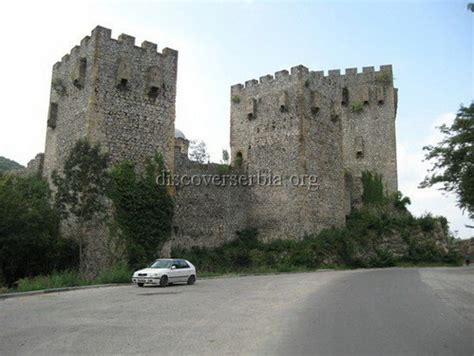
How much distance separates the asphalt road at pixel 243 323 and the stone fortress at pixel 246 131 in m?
11.3

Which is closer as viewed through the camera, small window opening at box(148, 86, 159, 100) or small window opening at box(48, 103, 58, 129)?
small window opening at box(148, 86, 159, 100)

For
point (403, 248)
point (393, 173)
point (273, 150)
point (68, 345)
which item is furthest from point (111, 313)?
A: point (393, 173)

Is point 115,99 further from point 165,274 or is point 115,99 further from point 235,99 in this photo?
point 235,99

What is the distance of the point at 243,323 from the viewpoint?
9.58 meters

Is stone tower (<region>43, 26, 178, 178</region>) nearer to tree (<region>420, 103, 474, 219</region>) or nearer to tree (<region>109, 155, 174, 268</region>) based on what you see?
tree (<region>109, 155, 174, 268</region>)

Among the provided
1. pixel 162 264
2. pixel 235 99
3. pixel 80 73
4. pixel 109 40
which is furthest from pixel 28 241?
pixel 235 99

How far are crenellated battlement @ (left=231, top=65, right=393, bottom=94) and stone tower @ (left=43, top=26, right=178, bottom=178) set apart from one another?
1011 centimetres

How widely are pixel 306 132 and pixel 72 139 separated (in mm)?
15480

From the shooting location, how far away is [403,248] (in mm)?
33469

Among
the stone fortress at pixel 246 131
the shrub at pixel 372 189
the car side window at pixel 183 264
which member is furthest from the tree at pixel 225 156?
the car side window at pixel 183 264

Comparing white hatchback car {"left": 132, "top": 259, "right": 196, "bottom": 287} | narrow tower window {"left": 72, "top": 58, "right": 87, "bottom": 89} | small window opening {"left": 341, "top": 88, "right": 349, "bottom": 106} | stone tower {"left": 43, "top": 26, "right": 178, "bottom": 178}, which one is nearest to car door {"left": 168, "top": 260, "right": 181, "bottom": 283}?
white hatchback car {"left": 132, "top": 259, "right": 196, "bottom": 287}

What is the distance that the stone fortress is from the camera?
23.8 m

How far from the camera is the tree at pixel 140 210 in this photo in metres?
22.1

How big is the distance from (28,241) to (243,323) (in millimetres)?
13566
